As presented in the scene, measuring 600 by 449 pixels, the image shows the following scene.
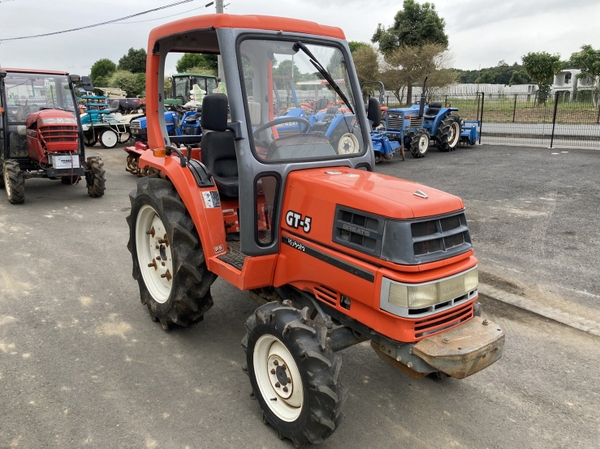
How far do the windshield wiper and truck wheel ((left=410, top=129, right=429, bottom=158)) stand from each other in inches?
439

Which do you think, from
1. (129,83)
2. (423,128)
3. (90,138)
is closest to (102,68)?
(129,83)

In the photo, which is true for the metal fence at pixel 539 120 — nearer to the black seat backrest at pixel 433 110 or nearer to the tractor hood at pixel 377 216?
the black seat backrest at pixel 433 110

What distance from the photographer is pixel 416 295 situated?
2.57m

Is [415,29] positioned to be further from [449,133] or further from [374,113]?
[374,113]

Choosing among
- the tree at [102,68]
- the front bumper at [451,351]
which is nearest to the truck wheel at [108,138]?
the front bumper at [451,351]

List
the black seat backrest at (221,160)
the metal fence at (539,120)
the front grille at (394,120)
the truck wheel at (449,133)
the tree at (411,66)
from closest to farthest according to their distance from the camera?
the black seat backrest at (221,160), the front grille at (394,120), the truck wheel at (449,133), the metal fence at (539,120), the tree at (411,66)

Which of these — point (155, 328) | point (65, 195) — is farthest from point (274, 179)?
point (65, 195)

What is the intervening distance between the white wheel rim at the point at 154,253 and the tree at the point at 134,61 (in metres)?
55.5

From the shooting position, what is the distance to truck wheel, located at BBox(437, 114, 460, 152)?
601 inches

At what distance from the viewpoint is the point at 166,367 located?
11.8ft

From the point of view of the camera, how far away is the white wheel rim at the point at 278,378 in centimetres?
278

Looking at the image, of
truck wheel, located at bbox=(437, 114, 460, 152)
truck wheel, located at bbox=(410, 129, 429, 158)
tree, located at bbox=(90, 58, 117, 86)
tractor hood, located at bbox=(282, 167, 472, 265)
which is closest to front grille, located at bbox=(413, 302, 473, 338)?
tractor hood, located at bbox=(282, 167, 472, 265)

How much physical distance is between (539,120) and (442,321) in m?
23.6

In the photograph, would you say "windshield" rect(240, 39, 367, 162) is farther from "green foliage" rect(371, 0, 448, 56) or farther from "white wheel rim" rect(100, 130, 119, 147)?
"green foliage" rect(371, 0, 448, 56)
